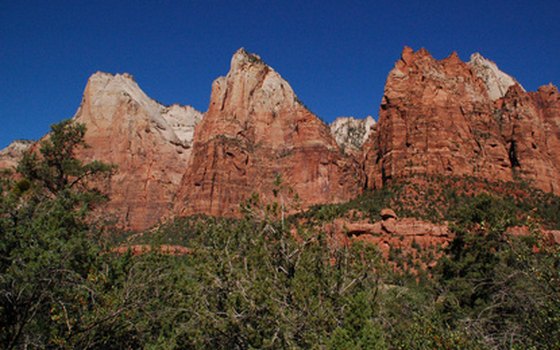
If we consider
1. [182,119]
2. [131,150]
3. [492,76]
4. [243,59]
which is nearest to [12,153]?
[131,150]

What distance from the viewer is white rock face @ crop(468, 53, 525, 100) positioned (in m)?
116

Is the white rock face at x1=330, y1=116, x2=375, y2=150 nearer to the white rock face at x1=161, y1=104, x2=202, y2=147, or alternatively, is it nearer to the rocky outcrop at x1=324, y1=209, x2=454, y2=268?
the white rock face at x1=161, y1=104, x2=202, y2=147

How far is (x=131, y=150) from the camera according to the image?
100500mm

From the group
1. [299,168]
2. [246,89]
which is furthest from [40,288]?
[246,89]

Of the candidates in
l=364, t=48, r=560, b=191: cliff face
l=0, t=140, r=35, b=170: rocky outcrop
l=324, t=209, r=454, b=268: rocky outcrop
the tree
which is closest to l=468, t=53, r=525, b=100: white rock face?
l=364, t=48, r=560, b=191: cliff face

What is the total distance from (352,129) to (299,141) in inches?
3005

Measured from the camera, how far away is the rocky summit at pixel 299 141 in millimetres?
70375

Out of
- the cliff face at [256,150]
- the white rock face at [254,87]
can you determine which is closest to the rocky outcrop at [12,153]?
the cliff face at [256,150]

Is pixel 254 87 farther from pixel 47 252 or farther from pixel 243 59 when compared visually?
pixel 47 252

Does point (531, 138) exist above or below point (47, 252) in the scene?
above

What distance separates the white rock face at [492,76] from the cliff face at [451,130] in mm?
34006

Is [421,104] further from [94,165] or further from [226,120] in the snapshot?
[94,165]

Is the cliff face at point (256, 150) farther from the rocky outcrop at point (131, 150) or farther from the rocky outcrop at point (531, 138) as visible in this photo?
the rocky outcrop at point (531, 138)

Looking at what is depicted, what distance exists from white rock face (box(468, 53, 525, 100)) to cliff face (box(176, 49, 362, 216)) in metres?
41.4
